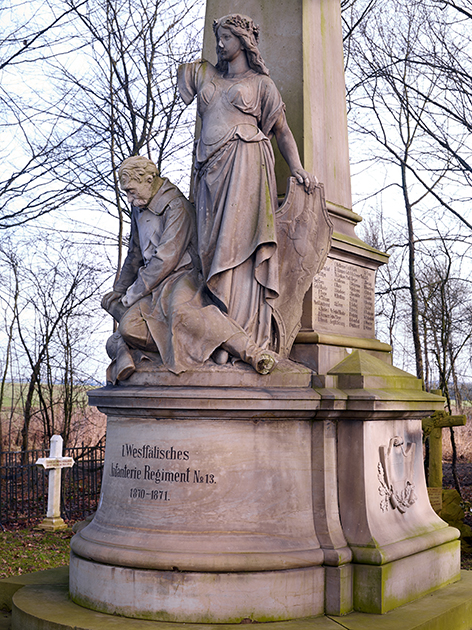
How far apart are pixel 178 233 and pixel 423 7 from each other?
7858 mm

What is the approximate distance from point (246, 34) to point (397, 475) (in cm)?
352

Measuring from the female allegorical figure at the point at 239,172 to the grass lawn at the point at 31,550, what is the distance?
16.0 feet

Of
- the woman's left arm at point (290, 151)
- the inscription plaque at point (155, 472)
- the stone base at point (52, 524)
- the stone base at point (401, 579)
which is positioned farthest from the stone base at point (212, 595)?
the stone base at point (52, 524)

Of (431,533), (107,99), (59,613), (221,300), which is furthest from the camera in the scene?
(107,99)

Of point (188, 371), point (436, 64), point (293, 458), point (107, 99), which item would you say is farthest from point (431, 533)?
point (107, 99)

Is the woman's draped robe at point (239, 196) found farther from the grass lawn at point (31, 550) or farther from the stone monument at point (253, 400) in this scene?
the grass lawn at point (31, 550)

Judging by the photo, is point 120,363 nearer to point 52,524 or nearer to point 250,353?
point 250,353

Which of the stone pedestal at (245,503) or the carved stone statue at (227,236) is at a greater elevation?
the carved stone statue at (227,236)

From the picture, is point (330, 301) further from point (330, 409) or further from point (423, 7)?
point (423, 7)

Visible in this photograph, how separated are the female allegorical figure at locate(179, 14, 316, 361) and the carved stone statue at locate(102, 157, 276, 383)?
0.51ft

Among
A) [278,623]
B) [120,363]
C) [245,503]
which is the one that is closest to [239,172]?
[120,363]

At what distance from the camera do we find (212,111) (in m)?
5.80

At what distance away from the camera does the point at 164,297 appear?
5.71m

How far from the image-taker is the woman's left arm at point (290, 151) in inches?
231
